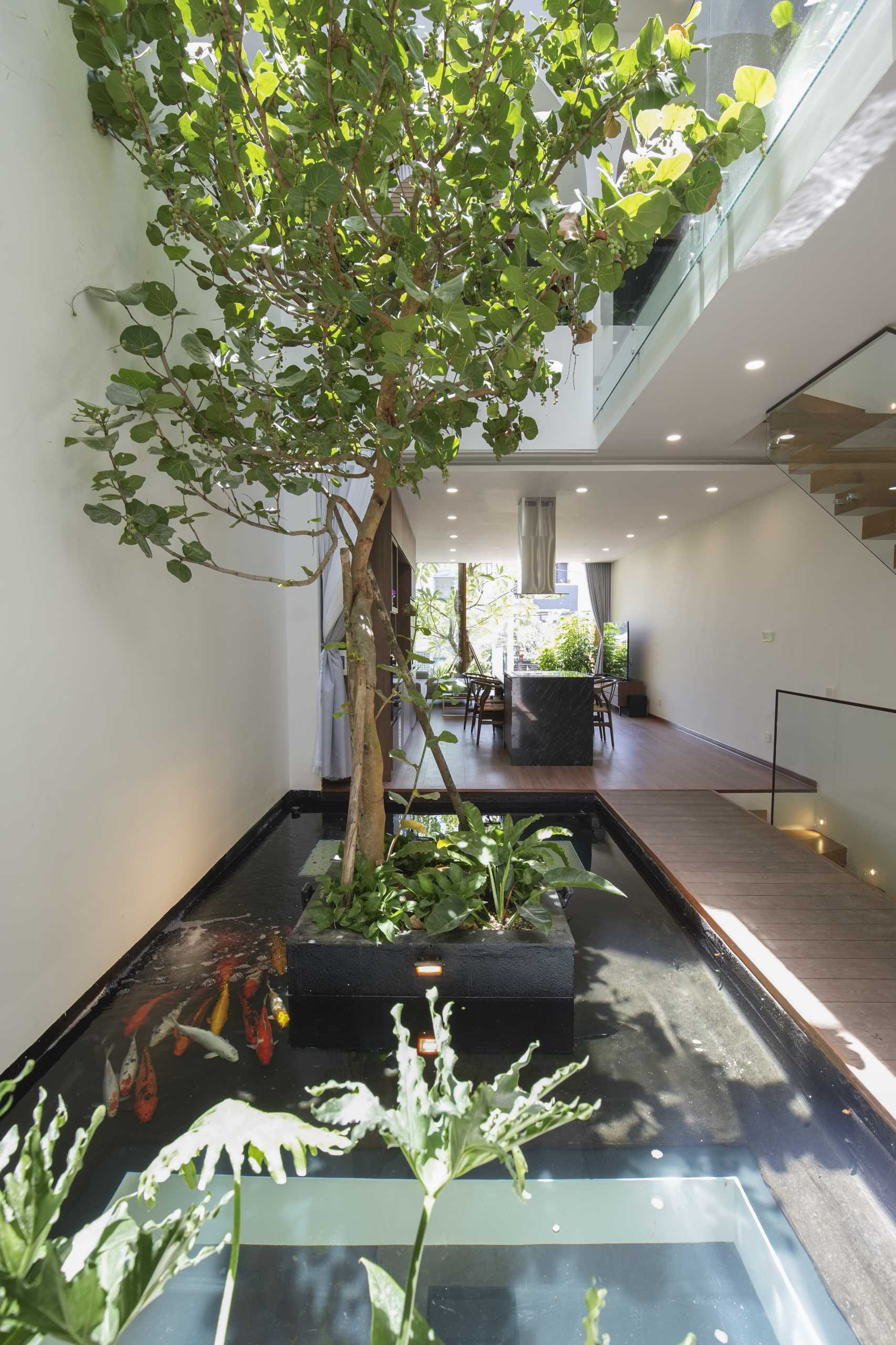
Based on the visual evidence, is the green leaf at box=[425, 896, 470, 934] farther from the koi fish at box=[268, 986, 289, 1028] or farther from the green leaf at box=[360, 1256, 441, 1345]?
the green leaf at box=[360, 1256, 441, 1345]

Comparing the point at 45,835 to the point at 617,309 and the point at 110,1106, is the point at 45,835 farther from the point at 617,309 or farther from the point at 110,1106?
the point at 617,309

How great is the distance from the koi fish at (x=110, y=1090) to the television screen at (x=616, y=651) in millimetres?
10798

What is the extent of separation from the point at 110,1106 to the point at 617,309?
214 inches

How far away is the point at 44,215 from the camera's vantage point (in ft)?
7.97

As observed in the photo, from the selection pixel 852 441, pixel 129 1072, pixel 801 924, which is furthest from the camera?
pixel 852 441

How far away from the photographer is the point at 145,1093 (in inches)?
87.4

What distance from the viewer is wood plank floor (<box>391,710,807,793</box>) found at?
6.16m

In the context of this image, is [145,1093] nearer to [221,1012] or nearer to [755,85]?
[221,1012]

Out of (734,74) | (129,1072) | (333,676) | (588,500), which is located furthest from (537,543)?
(129,1072)

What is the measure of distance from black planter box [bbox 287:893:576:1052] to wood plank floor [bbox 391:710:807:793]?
9.18ft

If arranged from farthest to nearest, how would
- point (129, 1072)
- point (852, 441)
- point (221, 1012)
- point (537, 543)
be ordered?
1. point (537, 543)
2. point (852, 441)
3. point (221, 1012)
4. point (129, 1072)

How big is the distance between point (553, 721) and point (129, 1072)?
527 cm

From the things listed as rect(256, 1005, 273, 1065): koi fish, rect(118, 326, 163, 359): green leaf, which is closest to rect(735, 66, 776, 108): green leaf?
rect(118, 326, 163, 359): green leaf

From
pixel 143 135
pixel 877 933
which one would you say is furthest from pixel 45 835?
pixel 877 933
